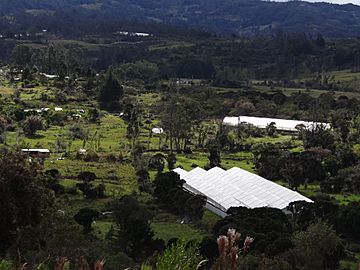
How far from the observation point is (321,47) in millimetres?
154875

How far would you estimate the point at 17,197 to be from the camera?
1581cm

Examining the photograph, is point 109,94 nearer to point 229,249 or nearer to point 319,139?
point 319,139

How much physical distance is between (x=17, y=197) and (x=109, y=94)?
6192 centimetres

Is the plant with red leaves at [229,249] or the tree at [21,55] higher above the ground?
the plant with red leaves at [229,249]

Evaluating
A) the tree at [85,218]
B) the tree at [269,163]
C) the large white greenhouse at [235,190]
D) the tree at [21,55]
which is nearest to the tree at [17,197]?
the tree at [85,218]

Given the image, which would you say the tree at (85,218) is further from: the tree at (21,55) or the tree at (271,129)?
the tree at (21,55)

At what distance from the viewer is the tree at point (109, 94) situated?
7694cm

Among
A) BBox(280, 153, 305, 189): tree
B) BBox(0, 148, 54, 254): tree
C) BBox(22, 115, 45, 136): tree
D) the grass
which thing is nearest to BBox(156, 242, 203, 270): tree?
BBox(0, 148, 54, 254): tree

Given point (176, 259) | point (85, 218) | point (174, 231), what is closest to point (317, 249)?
point (174, 231)

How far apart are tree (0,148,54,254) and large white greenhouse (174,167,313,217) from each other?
Answer: 21359 millimetres

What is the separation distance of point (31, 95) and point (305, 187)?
4219 centimetres

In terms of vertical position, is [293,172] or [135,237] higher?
[135,237]

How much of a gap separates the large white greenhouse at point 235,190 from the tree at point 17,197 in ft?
70.1

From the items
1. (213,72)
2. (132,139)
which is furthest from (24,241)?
(213,72)
